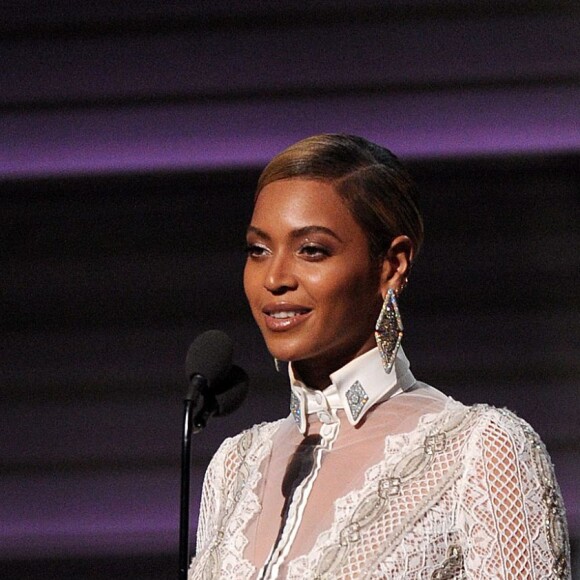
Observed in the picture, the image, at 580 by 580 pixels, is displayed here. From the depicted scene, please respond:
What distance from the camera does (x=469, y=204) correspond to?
2785 mm

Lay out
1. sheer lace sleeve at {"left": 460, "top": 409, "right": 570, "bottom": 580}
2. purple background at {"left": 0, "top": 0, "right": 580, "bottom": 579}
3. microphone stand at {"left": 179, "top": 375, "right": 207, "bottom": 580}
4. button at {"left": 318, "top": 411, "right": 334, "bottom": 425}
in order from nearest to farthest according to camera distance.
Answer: microphone stand at {"left": 179, "top": 375, "right": 207, "bottom": 580} < sheer lace sleeve at {"left": 460, "top": 409, "right": 570, "bottom": 580} < button at {"left": 318, "top": 411, "right": 334, "bottom": 425} < purple background at {"left": 0, "top": 0, "right": 580, "bottom": 579}

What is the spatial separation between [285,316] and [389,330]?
0.49ft

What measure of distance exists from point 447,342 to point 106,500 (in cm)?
82

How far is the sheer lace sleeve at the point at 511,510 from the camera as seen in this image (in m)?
1.49

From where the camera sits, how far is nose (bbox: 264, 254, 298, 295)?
5.27ft

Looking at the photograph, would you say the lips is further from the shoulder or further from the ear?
the shoulder

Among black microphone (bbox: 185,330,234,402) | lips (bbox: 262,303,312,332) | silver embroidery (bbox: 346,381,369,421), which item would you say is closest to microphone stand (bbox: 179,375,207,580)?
black microphone (bbox: 185,330,234,402)

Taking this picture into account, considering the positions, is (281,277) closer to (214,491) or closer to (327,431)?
(327,431)

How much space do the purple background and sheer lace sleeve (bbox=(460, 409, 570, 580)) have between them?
119cm

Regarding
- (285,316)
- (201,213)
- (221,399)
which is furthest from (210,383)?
(201,213)

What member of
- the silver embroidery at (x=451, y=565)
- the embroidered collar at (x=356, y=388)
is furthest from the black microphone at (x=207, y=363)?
the silver embroidery at (x=451, y=565)

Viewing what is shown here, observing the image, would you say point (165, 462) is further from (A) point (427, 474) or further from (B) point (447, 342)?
(A) point (427, 474)

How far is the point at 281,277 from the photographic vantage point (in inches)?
63.4

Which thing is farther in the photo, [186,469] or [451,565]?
[451,565]
